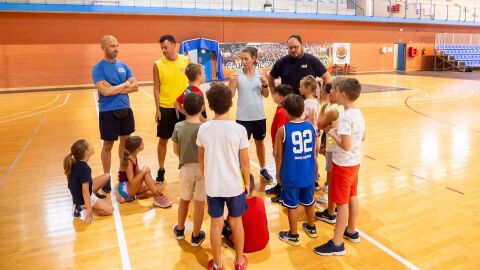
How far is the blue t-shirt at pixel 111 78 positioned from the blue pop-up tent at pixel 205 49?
574 inches

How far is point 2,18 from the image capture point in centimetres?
1552

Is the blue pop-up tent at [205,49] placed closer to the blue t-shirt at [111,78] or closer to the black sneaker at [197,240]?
the blue t-shirt at [111,78]

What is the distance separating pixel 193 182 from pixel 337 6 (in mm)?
22382

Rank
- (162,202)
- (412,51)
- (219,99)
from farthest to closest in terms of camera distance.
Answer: (412,51)
(162,202)
(219,99)

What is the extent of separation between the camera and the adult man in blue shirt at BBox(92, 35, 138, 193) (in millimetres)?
4371

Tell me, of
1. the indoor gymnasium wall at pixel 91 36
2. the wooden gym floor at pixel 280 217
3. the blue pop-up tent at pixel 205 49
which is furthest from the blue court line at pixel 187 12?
the wooden gym floor at pixel 280 217

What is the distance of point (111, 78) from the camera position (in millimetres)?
4477

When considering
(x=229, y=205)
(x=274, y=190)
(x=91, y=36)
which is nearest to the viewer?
(x=229, y=205)

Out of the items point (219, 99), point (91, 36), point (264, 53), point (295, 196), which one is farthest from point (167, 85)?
point (264, 53)

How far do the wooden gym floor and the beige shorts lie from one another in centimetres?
49

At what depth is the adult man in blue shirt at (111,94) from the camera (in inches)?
172

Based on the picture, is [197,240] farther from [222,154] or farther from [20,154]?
[20,154]

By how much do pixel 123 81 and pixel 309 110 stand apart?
91.4 inches

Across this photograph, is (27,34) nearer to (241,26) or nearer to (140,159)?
(241,26)
